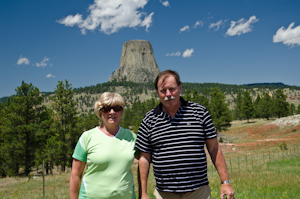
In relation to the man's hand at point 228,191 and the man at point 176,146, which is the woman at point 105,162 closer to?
the man at point 176,146

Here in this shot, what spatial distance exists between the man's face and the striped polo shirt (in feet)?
0.44

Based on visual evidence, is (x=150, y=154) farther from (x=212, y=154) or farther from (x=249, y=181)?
(x=249, y=181)

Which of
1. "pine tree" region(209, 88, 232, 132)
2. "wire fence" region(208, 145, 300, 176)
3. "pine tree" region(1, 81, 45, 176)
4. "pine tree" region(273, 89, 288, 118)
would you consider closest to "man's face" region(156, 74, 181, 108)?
"wire fence" region(208, 145, 300, 176)

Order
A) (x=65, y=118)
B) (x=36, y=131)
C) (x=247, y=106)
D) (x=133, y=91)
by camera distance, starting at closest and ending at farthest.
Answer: (x=36, y=131) < (x=65, y=118) < (x=247, y=106) < (x=133, y=91)

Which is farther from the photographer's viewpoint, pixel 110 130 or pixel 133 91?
pixel 133 91

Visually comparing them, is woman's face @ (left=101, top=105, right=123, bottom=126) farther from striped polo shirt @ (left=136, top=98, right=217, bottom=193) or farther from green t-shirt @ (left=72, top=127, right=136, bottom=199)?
striped polo shirt @ (left=136, top=98, right=217, bottom=193)

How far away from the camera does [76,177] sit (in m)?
2.47

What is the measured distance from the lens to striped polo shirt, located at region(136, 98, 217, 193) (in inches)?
95.3

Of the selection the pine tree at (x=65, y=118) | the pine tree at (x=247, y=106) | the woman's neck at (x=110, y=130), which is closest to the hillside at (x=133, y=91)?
the pine tree at (x=247, y=106)

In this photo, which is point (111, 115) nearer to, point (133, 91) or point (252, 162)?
point (252, 162)

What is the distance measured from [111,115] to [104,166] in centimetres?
58

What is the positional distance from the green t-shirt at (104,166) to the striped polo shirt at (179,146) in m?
0.28

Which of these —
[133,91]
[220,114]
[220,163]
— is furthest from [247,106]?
[133,91]

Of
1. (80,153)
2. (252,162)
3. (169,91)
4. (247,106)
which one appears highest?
(247,106)
